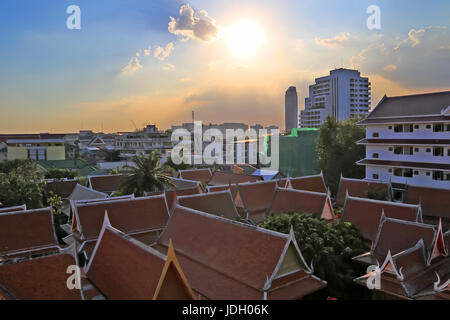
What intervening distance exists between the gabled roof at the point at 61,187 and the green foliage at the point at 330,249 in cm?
2564

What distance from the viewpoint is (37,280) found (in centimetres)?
1210

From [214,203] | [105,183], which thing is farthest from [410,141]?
[105,183]

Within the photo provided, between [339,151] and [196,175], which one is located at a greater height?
[339,151]

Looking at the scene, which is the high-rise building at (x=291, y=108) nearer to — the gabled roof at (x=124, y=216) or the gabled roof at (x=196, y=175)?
the gabled roof at (x=196, y=175)

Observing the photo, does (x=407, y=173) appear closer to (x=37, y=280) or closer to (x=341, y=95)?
(x=37, y=280)

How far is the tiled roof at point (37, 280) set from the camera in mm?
11672

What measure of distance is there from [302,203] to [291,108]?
101 m

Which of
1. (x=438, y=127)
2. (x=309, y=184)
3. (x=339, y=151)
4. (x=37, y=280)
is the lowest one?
(x=37, y=280)

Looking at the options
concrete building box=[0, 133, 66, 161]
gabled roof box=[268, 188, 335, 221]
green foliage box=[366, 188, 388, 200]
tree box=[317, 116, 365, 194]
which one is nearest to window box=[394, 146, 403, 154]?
green foliage box=[366, 188, 388, 200]

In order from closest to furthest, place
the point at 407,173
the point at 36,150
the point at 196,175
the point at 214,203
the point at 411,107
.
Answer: the point at 214,203
the point at 411,107
the point at 407,173
the point at 196,175
the point at 36,150

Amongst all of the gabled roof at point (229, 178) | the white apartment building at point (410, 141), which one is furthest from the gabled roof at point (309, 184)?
the white apartment building at point (410, 141)

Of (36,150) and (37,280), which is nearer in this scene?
(37,280)

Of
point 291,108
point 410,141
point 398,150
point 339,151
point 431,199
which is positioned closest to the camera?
point 431,199
